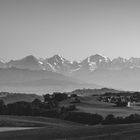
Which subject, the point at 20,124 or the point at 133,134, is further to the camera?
the point at 20,124

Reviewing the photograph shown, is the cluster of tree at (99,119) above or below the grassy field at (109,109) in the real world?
below

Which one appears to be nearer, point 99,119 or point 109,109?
point 99,119

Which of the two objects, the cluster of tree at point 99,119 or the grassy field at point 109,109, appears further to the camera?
the grassy field at point 109,109

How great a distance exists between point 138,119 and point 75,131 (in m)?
31.0

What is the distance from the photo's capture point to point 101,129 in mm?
40844

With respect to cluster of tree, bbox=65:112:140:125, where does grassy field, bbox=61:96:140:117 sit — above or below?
above

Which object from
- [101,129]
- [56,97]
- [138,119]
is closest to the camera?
[101,129]

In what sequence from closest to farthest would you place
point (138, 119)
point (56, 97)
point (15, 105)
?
point (138, 119)
point (15, 105)
point (56, 97)

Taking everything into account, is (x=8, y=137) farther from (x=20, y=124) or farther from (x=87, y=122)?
(x=87, y=122)

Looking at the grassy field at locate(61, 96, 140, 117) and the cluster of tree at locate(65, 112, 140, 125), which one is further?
the grassy field at locate(61, 96, 140, 117)

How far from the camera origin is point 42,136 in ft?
117

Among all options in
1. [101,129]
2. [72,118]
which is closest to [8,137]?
[101,129]

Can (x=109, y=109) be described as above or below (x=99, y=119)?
above

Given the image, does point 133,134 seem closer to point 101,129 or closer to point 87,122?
point 101,129
